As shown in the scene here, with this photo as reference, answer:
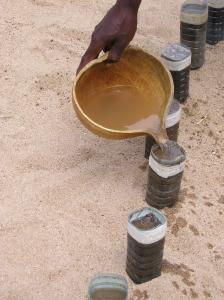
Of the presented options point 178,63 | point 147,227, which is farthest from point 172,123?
point 147,227

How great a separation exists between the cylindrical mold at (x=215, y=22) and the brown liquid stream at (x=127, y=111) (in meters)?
1.20

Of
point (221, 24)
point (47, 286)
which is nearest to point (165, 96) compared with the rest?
point (47, 286)

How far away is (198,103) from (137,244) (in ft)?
4.12

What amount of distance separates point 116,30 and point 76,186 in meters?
0.74

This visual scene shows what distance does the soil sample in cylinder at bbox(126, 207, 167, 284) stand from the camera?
2.09 metres

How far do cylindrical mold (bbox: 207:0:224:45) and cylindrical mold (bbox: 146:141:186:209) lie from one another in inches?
57.0

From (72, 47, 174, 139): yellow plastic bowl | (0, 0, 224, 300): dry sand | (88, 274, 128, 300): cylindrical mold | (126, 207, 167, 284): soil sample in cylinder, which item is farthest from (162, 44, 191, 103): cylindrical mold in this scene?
(88, 274, 128, 300): cylindrical mold

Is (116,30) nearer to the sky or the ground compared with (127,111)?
nearer to the sky

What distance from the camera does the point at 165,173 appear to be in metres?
2.40

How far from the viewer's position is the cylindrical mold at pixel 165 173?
7.83 ft

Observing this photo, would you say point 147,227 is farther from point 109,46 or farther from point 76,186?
point 109,46

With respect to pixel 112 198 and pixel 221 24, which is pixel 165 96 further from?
pixel 221 24

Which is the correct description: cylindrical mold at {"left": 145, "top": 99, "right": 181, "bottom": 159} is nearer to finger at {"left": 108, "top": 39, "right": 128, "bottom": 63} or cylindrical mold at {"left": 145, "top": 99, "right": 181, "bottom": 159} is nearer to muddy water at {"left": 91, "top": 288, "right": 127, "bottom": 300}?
finger at {"left": 108, "top": 39, "right": 128, "bottom": 63}

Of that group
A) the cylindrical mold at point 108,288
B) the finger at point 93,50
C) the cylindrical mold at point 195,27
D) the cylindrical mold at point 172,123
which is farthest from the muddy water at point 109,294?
the cylindrical mold at point 195,27
